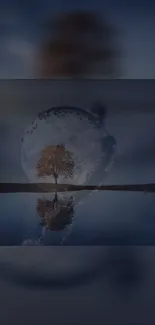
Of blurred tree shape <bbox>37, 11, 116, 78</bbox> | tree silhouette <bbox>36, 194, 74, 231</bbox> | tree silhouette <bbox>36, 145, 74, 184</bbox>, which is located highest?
blurred tree shape <bbox>37, 11, 116, 78</bbox>

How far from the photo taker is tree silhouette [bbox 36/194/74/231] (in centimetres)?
129

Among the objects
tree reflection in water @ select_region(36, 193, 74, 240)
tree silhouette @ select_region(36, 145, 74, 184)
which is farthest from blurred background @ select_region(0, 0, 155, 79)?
tree reflection in water @ select_region(36, 193, 74, 240)

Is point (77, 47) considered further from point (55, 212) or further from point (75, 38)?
point (55, 212)

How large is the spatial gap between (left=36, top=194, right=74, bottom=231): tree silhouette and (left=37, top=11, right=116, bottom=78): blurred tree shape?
1.44 ft

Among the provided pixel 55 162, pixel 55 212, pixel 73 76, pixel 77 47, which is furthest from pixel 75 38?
pixel 55 212

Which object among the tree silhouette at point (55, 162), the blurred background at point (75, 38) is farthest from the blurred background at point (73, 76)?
the tree silhouette at point (55, 162)

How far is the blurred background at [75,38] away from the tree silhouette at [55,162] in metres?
0.26

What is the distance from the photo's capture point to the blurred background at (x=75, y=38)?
1302 millimetres

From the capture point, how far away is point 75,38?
1.31 meters

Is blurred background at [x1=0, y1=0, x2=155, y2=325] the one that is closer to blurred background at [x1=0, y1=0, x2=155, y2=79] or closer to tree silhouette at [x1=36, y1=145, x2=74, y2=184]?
blurred background at [x1=0, y1=0, x2=155, y2=79]

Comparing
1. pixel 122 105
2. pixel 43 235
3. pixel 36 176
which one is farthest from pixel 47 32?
pixel 43 235

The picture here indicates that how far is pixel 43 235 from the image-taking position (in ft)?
4.25

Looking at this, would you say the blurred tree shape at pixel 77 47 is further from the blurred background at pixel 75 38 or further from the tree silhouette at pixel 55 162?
the tree silhouette at pixel 55 162

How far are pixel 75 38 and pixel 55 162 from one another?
43 centimetres
